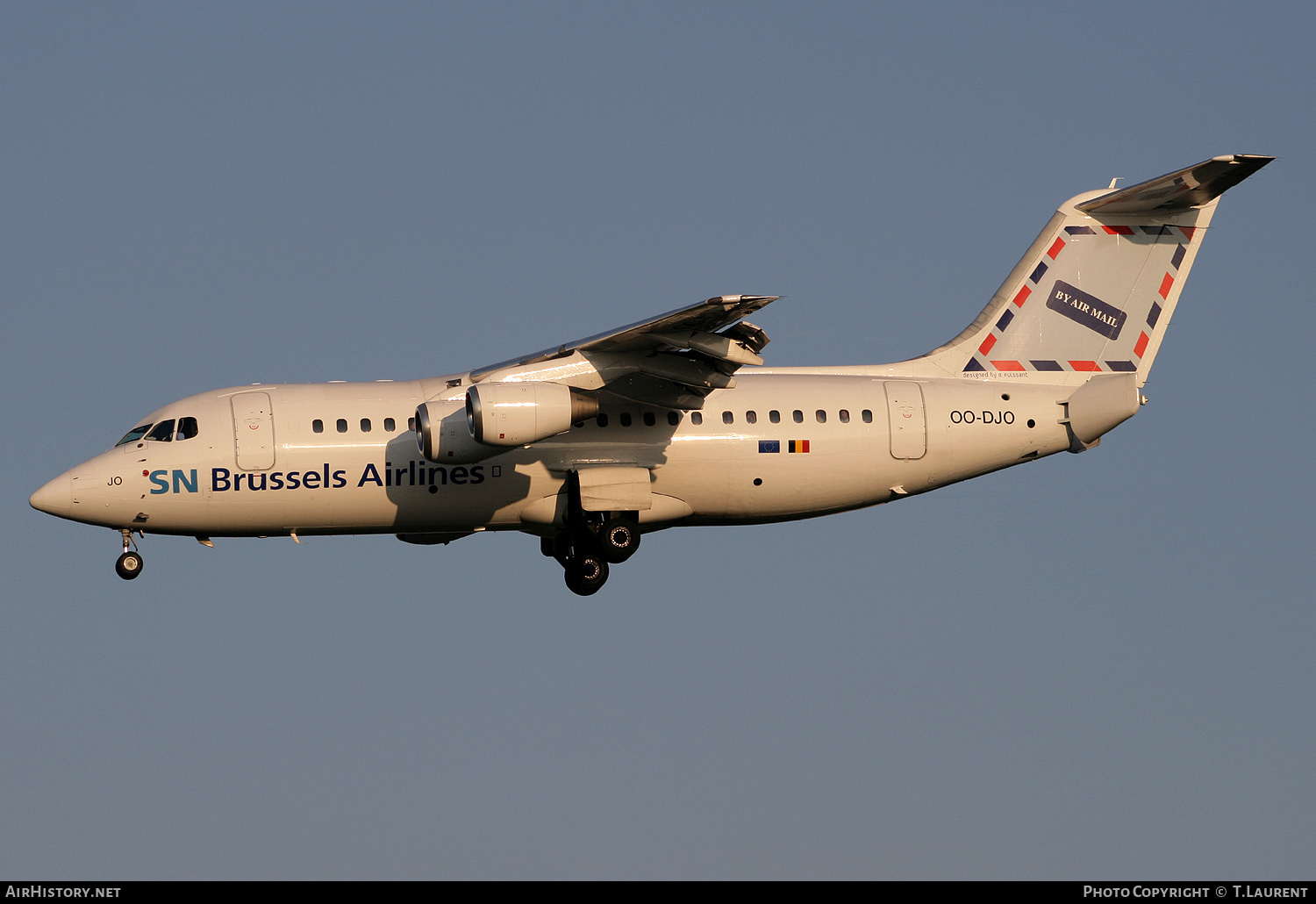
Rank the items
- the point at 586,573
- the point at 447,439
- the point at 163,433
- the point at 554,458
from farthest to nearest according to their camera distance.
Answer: the point at 586,573
the point at 554,458
the point at 163,433
the point at 447,439

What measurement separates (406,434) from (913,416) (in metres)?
6.02

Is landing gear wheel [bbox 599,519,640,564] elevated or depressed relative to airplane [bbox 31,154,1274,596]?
depressed

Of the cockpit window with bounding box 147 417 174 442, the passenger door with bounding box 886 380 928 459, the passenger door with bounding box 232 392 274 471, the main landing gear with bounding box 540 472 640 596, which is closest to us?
the passenger door with bounding box 232 392 274 471

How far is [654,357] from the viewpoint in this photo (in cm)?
2209

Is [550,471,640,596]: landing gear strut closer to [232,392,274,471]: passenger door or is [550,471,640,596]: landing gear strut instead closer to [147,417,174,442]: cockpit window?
[232,392,274,471]: passenger door

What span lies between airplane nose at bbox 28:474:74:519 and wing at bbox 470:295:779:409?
469 cm

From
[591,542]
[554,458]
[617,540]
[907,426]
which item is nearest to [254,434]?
[554,458]

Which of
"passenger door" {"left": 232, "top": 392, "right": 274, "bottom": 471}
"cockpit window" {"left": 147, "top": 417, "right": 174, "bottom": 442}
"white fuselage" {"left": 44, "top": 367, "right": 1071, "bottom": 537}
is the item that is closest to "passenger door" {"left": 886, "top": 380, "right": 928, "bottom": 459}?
"white fuselage" {"left": 44, "top": 367, "right": 1071, "bottom": 537}

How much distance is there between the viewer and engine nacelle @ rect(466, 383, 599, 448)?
69.1 feet

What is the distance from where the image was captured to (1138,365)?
24.9m

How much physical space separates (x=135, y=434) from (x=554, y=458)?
4812 millimetres

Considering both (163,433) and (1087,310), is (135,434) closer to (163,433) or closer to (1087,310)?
(163,433)
